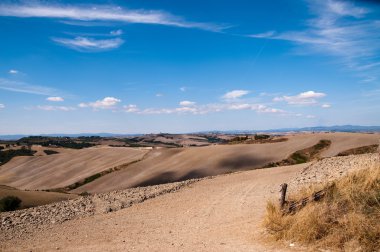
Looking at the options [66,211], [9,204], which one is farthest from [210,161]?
[66,211]

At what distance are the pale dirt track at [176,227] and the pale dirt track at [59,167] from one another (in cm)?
4106

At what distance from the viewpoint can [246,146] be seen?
59562mm

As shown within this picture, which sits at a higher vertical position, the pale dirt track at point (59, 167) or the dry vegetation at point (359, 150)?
the dry vegetation at point (359, 150)

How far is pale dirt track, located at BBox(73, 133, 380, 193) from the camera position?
48188mm

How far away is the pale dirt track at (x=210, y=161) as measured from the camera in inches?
1897

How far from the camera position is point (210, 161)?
178 feet

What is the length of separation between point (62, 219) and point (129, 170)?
38.3m

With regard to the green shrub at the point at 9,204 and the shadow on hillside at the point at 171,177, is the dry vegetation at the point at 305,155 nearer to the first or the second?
the shadow on hillside at the point at 171,177

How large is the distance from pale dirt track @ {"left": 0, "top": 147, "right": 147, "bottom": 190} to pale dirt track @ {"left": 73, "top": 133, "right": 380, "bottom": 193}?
8945 millimetres

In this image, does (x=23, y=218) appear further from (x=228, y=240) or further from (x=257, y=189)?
(x=257, y=189)

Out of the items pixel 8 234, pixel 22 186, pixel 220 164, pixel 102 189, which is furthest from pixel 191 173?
pixel 8 234

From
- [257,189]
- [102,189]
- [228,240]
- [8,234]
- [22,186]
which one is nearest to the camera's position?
[228,240]

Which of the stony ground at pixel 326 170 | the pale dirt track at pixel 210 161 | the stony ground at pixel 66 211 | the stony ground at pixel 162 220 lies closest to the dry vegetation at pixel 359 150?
the pale dirt track at pixel 210 161

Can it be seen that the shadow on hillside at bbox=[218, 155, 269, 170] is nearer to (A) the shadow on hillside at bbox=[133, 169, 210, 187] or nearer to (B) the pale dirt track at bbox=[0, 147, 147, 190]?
(A) the shadow on hillside at bbox=[133, 169, 210, 187]
